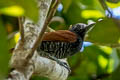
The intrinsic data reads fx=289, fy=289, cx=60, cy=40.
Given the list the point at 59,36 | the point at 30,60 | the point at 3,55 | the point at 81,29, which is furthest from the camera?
the point at 81,29

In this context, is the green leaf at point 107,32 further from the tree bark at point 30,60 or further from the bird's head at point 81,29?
the bird's head at point 81,29

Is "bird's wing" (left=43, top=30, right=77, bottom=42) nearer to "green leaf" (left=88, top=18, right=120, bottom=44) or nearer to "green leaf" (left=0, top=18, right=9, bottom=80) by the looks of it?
"green leaf" (left=88, top=18, right=120, bottom=44)

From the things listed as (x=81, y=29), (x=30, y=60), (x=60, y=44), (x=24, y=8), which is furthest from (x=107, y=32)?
(x=81, y=29)

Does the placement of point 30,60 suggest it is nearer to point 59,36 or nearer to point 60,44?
point 59,36

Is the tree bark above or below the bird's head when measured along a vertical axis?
above

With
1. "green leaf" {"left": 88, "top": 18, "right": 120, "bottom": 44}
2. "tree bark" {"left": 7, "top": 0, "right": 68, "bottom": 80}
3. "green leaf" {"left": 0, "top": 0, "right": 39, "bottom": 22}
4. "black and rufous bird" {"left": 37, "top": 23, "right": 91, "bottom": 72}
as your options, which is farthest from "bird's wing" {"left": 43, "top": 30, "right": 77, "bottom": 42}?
"green leaf" {"left": 0, "top": 0, "right": 39, "bottom": 22}

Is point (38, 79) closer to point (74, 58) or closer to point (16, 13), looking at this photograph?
point (74, 58)

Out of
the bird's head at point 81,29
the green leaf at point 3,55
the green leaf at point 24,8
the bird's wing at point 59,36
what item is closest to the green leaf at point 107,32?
the green leaf at point 24,8

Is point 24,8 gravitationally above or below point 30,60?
above

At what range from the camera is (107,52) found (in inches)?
148

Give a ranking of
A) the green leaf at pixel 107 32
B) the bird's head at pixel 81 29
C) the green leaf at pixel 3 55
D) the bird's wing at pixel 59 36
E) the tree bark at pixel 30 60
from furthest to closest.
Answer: the bird's head at pixel 81 29 → the bird's wing at pixel 59 36 → the green leaf at pixel 107 32 → the tree bark at pixel 30 60 → the green leaf at pixel 3 55

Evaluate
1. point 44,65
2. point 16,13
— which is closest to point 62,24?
point 44,65

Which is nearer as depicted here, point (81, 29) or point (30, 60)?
point (30, 60)

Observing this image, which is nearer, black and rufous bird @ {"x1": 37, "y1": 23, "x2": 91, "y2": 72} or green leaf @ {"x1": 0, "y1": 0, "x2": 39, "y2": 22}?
green leaf @ {"x1": 0, "y1": 0, "x2": 39, "y2": 22}
